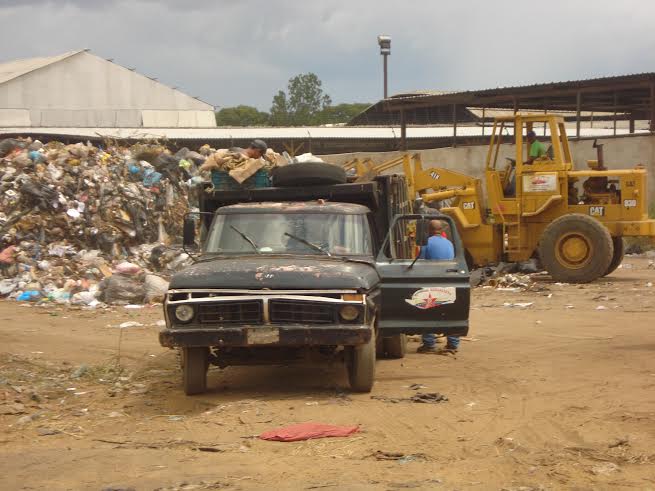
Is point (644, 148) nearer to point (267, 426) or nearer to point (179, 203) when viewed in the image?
point (179, 203)

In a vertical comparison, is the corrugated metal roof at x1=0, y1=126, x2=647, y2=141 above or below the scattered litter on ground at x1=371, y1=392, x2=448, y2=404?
above

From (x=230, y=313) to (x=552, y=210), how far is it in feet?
37.3

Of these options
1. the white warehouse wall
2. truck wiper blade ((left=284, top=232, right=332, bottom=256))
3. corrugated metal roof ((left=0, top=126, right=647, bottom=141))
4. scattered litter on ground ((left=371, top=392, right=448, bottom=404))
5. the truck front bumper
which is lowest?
scattered litter on ground ((left=371, top=392, right=448, bottom=404))

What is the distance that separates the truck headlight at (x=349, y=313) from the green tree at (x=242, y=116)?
7930 cm

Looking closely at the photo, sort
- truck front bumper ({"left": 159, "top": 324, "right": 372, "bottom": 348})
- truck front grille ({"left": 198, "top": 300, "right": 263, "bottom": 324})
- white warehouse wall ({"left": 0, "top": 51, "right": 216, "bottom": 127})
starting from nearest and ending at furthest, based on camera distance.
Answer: truck front bumper ({"left": 159, "top": 324, "right": 372, "bottom": 348}) → truck front grille ({"left": 198, "top": 300, "right": 263, "bottom": 324}) → white warehouse wall ({"left": 0, "top": 51, "right": 216, "bottom": 127})

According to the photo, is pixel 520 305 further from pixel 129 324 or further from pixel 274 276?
pixel 274 276

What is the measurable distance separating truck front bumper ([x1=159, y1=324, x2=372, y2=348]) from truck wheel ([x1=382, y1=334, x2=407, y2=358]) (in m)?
2.50

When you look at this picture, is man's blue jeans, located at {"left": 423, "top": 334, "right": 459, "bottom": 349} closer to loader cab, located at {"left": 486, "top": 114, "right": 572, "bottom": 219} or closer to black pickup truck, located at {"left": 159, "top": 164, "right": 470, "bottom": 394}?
black pickup truck, located at {"left": 159, "top": 164, "right": 470, "bottom": 394}

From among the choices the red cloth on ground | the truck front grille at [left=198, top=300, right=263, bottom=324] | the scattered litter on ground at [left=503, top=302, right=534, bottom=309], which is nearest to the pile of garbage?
the scattered litter on ground at [left=503, top=302, right=534, bottom=309]

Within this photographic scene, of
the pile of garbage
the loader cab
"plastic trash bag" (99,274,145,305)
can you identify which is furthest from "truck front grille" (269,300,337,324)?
the loader cab

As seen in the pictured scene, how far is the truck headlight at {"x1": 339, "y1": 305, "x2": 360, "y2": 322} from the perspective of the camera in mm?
8336

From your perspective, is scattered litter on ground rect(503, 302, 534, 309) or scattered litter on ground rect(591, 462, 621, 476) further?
scattered litter on ground rect(503, 302, 534, 309)

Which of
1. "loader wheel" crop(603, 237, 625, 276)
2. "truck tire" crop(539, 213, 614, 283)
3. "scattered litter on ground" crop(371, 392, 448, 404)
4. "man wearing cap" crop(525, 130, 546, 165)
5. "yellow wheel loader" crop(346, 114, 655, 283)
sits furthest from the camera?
"loader wheel" crop(603, 237, 625, 276)

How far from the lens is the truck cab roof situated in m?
9.73
